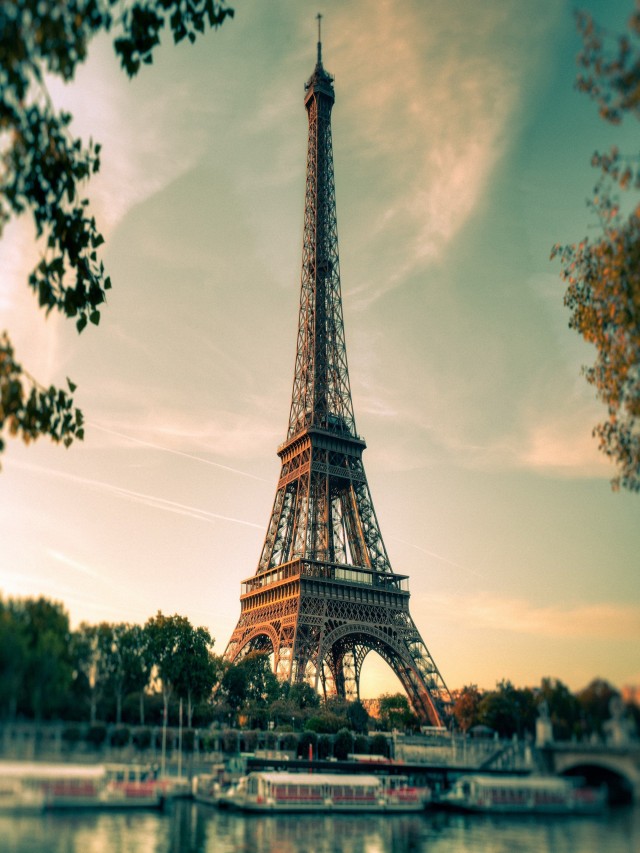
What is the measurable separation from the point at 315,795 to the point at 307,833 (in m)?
8.60

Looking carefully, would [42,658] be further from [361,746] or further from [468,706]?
[361,746]

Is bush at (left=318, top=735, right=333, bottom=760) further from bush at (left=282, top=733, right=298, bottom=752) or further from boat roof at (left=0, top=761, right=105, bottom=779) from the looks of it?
boat roof at (left=0, top=761, right=105, bottom=779)

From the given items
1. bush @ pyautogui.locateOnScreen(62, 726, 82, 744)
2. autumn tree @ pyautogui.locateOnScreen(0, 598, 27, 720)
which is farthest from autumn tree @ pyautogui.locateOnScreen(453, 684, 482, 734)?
autumn tree @ pyautogui.locateOnScreen(0, 598, 27, 720)

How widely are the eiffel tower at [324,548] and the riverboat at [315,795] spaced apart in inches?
794

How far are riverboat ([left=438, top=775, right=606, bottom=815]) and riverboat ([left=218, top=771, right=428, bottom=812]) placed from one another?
5.02m

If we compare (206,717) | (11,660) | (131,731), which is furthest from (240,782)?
(11,660)

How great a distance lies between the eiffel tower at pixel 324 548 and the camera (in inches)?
2844

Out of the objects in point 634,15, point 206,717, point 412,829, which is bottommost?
point 412,829

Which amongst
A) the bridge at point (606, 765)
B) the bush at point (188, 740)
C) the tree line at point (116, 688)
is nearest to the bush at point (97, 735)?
the tree line at point (116, 688)

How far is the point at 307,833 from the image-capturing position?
3478 centimetres

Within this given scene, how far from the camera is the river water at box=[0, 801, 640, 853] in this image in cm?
1958

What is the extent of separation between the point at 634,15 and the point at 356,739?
58.6 m

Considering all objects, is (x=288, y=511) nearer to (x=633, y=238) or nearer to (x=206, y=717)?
(x=206, y=717)

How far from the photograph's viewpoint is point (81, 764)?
68.3 feet
